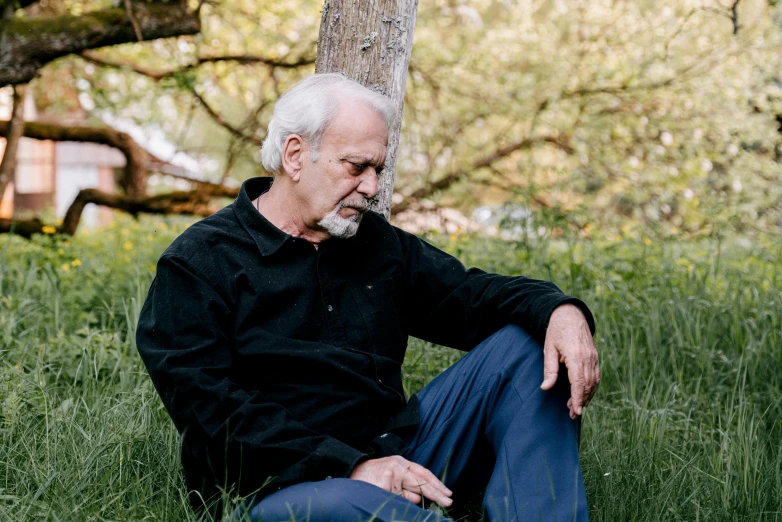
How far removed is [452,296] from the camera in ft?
8.82

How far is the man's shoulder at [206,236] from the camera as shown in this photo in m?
2.30

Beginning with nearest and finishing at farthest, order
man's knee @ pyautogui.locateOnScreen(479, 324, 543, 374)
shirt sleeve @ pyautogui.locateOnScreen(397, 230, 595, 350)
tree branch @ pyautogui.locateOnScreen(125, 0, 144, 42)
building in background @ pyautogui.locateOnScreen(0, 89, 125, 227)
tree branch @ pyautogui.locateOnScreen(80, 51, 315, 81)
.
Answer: man's knee @ pyautogui.locateOnScreen(479, 324, 543, 374) → shirt sleeve @ pyautogui.locateOnScreen(397, 230, 595, 350) → tree branch @ pyautogui.locateOnScreen(125, 0, 144, 42) → tree branch @ pyautogui.locateOnScreen(80, 51, 315, 81) → building in background @ pyautogui.locateOnScreen(0, 89, 125, 227)

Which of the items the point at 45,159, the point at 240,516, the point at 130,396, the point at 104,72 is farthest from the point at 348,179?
the point at 45,159

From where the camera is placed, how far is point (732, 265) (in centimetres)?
552

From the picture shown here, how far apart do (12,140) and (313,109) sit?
567 cm

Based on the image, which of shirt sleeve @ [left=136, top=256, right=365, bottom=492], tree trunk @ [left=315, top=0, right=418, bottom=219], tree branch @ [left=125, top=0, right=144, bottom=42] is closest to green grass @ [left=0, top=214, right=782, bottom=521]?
shirt sleeve @ [left=136, top=256, right=365, bottom=492]

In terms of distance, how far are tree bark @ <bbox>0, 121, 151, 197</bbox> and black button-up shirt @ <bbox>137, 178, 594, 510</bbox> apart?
6.10m

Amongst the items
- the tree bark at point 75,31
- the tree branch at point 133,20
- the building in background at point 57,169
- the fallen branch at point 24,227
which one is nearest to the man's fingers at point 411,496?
the tree bark at point 75,31

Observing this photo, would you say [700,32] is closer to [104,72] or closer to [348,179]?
[104,72]

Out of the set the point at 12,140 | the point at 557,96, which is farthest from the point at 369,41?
the point at 557,96

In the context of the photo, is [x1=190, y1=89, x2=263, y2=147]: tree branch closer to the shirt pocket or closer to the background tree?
the background tree

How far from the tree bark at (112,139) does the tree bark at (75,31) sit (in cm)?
216

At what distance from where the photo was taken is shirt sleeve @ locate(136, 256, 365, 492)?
82.5 inches

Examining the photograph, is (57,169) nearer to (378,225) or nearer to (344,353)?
(378,225)
